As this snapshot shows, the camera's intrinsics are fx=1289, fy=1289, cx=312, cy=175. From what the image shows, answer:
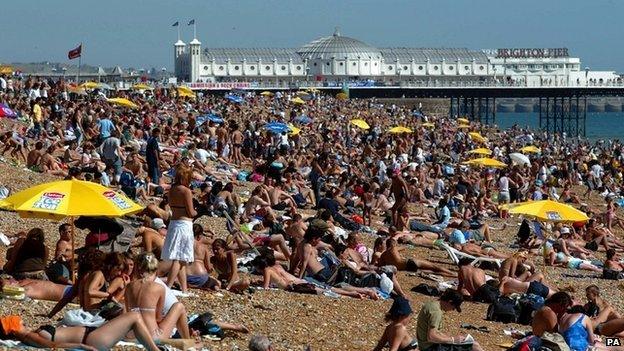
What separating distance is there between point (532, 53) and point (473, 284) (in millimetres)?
97226

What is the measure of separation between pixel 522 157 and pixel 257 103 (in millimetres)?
19208

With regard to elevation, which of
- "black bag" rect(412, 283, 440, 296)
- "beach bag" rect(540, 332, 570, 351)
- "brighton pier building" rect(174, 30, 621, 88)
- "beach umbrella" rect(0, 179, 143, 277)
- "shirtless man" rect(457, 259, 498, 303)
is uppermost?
"brighton pier building" rect(174, 30, 621, 88)

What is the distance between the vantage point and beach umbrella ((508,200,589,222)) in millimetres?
14484

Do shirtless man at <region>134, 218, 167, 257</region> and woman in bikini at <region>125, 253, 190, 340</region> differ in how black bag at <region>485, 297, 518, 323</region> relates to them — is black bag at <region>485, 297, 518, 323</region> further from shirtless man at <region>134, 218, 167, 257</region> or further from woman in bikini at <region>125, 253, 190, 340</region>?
woman in bikini at <region>125, 253, 190, 340</region>

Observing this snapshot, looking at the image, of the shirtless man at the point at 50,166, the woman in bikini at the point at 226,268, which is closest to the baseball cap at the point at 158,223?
the woman in bikini at the point at 226,268

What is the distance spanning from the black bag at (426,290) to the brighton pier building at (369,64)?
269ft

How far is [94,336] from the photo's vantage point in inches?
294

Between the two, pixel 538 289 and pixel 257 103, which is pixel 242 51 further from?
pixel 538 289

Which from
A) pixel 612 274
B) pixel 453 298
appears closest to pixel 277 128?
pixel 612 274

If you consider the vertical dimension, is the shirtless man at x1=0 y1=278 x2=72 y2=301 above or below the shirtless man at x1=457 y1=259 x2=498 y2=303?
above

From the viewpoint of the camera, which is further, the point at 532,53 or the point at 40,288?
the point at 532,53

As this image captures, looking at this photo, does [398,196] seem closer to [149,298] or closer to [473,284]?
[473,284]

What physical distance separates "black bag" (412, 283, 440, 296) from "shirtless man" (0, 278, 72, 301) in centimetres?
423

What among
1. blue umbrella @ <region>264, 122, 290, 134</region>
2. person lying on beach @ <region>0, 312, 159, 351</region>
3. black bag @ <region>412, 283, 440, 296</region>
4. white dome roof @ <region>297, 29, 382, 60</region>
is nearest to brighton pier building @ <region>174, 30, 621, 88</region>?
white dome roof @ <region>297, 29, 382, 60</region>
